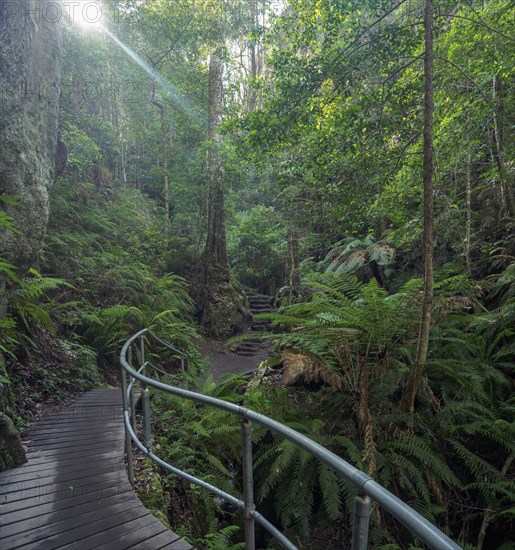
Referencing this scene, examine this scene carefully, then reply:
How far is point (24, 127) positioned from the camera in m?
5.04

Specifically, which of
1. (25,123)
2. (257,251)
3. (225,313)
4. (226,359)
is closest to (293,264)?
(225,313)

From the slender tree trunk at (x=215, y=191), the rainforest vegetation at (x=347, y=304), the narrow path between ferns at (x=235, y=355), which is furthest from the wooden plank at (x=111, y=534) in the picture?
the slender tree trunk at (x=215, y=191)

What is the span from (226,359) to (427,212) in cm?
819

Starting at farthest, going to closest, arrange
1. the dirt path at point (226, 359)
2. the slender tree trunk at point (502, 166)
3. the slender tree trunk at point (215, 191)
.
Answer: the slender tree trunk at point (215, 191)
the dirt path at point (226, 359)
the slender tree trunk at point (502, 166)

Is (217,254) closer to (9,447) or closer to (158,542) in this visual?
(9,447)

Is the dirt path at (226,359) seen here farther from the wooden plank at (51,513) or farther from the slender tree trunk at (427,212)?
the wooden plank at (51,513)

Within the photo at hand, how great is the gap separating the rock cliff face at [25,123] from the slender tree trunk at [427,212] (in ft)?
16.5

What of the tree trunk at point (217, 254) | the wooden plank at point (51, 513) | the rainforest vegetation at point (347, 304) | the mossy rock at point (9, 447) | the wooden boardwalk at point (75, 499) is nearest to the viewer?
the wooden boardwalk at point (75, 499)

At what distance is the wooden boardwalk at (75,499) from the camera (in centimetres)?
226

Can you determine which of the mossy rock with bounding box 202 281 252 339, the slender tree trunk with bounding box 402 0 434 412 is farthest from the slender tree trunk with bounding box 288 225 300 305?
the slender tree trunk with bounding box 402 0 434 412

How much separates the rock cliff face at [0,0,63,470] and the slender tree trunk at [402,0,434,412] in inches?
194

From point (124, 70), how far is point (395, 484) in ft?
53.3

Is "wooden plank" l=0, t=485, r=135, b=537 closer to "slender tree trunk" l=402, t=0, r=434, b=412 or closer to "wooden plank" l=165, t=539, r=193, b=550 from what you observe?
"wooden plank" l=165, t=539, r=193, b=550

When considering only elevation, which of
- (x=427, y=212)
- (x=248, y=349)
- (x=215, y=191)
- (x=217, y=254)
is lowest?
(x=248, y=349)
